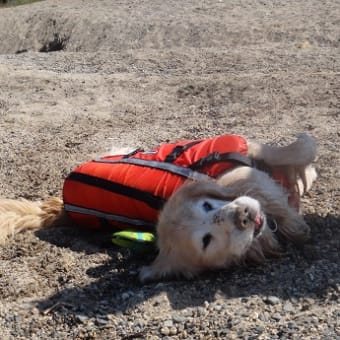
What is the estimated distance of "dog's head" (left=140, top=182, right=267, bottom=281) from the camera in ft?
11.4

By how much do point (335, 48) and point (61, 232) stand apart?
442cm

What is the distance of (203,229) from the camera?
3.55m

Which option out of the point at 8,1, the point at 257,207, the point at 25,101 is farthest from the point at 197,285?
the point at 8,1

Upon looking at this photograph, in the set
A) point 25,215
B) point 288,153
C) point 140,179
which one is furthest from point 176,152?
point 25,215

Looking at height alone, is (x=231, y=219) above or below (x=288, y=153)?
below

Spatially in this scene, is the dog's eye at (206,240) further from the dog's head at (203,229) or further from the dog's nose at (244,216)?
the dog's nose at (244,216)

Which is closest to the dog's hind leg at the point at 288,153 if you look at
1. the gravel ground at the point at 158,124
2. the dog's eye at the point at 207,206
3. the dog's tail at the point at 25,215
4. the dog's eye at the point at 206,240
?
the gravel ground at the point at 158,124

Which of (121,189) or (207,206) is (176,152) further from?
(207,206)

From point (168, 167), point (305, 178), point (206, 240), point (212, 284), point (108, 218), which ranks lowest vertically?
point (212, 284)

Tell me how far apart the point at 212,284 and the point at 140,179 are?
80 centimetres

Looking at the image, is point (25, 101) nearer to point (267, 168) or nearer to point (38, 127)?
point (38, 127)

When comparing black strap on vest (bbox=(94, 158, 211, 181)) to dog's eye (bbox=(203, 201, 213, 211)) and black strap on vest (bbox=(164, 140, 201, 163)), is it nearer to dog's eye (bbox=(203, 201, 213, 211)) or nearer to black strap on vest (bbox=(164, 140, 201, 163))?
black strap on vest (bbox=(164, 140, 201, 163))

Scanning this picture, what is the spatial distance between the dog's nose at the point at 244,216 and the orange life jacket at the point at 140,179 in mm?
440

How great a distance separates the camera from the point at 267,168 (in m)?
4.12
